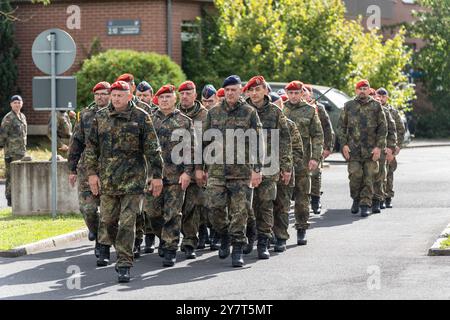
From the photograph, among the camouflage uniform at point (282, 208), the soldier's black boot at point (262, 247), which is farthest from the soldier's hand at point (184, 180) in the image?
the camouflage uniform at point (282, 208)

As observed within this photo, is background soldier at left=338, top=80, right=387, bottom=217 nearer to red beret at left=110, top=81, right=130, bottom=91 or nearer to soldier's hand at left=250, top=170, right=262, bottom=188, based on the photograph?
soldier's hand at left=250, top=170, right=262, bottom=188

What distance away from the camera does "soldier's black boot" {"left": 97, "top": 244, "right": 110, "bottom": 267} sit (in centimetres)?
1189

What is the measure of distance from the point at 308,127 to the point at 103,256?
408 cm

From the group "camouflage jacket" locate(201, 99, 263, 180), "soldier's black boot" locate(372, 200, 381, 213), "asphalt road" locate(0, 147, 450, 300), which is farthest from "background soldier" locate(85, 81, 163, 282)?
"soldier's black boot" locate(372, 200, 381, 213)

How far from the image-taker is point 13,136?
20578 millimetres

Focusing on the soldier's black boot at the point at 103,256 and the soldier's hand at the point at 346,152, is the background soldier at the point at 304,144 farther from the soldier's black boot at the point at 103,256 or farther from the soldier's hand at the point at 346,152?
the soldier's black boot at the point at 103,256

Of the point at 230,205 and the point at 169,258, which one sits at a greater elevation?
the point at 230,205

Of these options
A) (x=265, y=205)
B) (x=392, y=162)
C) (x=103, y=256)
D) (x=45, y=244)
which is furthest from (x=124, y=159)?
(x=392, y=162)

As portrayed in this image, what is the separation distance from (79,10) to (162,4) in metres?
2.43

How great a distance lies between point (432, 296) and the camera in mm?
9531

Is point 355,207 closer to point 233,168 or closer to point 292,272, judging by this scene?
point 233,168

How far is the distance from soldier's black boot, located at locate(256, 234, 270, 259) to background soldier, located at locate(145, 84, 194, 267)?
3.07ft

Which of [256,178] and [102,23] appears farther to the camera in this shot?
[102,23]
